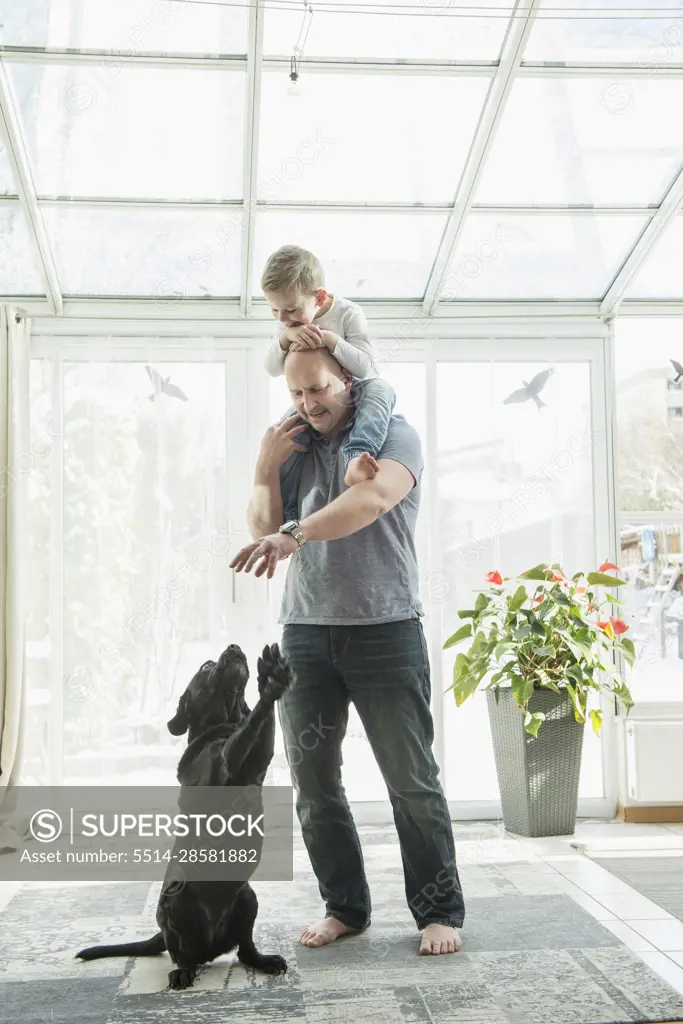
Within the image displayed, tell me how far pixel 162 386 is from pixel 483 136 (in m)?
1.54

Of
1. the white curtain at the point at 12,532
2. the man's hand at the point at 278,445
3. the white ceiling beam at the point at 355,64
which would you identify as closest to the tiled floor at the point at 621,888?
the man's hand at the point at 278,445

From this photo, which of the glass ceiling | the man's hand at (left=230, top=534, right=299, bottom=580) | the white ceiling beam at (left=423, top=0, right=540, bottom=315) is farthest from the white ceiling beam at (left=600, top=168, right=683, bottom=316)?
the man's hand at (left=230, top=534, right=299, bottom=580)

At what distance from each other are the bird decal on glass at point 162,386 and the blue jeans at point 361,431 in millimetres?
1488

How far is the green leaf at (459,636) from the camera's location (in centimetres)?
368

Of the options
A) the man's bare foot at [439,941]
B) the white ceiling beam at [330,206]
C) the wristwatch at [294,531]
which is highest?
the white ceiling beam at [330,206]

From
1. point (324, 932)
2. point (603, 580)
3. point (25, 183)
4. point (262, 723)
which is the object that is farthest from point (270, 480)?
point (603, 580)

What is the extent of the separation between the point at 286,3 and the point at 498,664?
2.35 m

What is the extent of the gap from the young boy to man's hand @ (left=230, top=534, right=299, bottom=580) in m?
0.23

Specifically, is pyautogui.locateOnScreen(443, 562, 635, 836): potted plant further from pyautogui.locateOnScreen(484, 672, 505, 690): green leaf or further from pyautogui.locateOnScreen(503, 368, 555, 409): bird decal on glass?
pyautogui.locateOnScreen(503, 368, 555, 409): bird decal on glass

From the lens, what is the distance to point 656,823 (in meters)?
3.86

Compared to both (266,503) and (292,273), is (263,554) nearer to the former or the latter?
(266,503)

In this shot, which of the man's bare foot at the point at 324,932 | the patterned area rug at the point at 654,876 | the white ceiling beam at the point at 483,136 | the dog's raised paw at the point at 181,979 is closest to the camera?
the dog's raised paw at the point at 181,979

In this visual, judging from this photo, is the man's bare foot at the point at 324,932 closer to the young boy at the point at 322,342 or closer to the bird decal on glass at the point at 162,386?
the young boy at the point at 322,342

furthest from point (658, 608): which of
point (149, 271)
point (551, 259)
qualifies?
point (149, 271)
